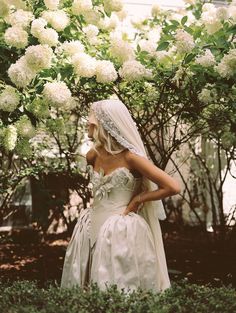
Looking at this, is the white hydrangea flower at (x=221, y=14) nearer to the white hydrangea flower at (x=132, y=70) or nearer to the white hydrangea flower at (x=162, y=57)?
the white hydrangea flower at (x=162, y=57)

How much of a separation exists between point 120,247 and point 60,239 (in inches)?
202

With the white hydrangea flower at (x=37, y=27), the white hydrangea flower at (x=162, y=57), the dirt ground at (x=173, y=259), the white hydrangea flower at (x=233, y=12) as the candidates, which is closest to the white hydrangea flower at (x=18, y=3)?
the white hydrangea flower at (x=37, y=27)

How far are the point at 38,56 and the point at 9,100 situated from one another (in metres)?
0.37

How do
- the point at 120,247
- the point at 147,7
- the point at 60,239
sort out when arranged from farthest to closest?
the point at 147,7 → the point at 60,239 → the point at 120,247

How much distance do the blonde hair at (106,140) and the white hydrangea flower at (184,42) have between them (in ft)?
3.21

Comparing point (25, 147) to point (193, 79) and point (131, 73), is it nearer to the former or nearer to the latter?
point (131, 73)

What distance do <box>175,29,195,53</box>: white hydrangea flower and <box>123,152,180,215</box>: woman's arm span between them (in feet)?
Answer: 3.37

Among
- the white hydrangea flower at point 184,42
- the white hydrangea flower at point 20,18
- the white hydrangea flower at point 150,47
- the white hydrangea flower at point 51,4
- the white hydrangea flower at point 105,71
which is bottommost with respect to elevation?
the white hydrangea flower at point 105,71

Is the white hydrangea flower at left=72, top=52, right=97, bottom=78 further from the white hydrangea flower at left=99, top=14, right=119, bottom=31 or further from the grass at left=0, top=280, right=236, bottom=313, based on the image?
the grass at left=0, top=280, right=236, bottom=313

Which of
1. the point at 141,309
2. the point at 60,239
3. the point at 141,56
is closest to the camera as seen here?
the point at 141,309

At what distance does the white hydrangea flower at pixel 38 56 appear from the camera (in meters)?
4.21

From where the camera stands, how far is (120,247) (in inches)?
159

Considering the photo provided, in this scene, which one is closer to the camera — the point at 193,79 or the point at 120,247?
the point at 120,247

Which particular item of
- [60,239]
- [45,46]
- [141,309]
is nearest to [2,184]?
[60,239]
